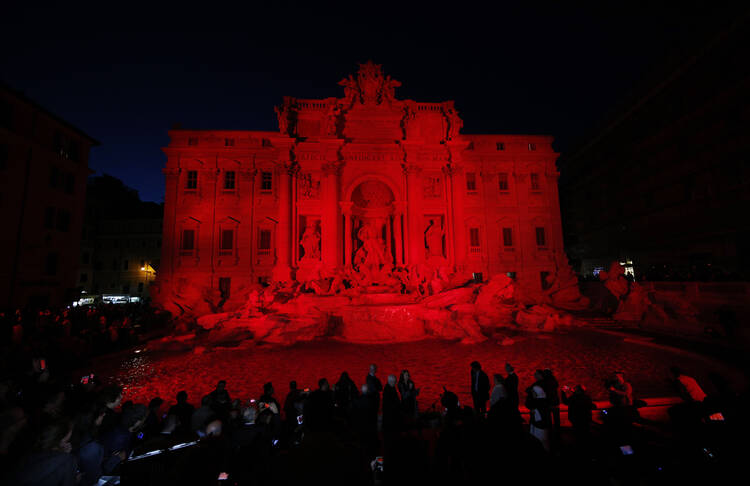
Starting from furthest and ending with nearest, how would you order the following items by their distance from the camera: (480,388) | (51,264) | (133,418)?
(51,264), (480,388), (133,418)

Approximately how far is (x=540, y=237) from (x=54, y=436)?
98.4ft

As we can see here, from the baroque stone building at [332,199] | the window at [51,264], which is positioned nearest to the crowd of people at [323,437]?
the baroque stone building at [332,199]

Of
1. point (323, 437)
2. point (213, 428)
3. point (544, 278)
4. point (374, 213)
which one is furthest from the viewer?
point (544, 278)

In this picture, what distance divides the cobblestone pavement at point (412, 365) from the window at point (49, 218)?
16458 millimetres

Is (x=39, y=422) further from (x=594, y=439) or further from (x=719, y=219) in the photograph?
(x=719, y=219)

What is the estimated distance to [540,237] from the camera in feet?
88.8

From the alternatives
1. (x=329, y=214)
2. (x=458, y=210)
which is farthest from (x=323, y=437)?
(x=458, y=210)

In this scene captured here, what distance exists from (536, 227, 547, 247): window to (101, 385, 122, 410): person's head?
2879cm

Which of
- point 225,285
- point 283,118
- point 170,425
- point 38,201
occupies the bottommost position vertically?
point 170,425

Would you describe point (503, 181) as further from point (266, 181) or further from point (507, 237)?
point (266, 181)

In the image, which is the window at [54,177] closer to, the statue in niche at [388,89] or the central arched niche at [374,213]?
the central arched niche at [374,213]

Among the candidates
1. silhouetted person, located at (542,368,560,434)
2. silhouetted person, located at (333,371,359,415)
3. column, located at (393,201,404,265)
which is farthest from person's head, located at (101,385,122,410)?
column, located at (393,201,404,265)

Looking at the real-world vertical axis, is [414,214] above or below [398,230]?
above

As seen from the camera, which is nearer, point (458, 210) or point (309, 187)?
point (309, 187)
